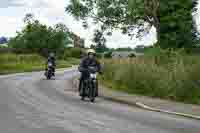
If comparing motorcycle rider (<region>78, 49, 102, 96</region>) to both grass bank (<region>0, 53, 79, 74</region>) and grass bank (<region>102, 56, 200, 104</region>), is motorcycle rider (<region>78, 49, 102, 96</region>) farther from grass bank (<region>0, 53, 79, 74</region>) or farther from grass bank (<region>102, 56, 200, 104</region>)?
grass bank (<region>0, 53, 79, 74</region>)

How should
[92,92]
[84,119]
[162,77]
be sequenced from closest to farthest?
[84,119] < [92,92] < [162,77]

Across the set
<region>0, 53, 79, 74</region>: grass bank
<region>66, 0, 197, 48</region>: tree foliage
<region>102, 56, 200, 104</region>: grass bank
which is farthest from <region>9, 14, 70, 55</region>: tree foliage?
<region>102, 56, 200, 104</region>: grass bank

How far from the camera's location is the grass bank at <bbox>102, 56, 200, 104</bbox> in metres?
17.9

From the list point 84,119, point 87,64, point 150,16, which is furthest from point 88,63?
point 150,16

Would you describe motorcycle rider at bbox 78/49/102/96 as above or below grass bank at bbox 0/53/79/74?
above

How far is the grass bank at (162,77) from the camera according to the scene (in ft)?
58.6

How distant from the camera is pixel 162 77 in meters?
20.2

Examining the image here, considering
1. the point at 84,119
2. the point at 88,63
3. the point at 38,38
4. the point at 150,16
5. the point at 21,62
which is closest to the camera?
the point at 84,119

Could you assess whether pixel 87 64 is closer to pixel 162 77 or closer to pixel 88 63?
pixel 88 63

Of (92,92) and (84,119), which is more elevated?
(92,92)

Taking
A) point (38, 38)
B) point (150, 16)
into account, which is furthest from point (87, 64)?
point (38, 38)

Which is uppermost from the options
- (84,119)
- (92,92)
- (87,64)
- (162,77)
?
(87,64)

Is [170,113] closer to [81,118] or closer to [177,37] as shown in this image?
[81,118]

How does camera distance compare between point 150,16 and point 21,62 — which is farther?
point 21,62
